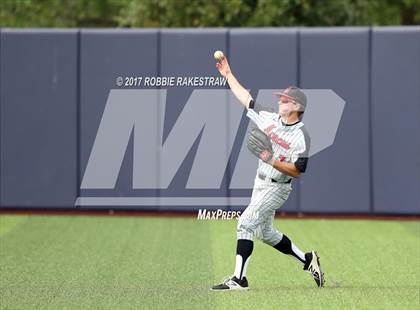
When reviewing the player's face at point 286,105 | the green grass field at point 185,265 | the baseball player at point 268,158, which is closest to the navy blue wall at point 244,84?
the green grass field at point 185,265

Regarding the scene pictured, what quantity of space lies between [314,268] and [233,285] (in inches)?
31.7

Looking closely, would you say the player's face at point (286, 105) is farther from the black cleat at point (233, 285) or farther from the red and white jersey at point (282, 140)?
the black cleat at point (233, 285)

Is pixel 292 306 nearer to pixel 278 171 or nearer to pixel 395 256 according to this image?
pixel 278 171

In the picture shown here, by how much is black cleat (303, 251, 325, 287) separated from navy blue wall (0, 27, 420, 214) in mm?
5747

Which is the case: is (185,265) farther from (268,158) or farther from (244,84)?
(244,84)

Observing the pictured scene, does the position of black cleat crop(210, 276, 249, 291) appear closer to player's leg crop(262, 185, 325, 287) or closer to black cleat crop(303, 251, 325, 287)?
player's leg crop(262, 185, 325, 287)

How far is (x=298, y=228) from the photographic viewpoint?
14.4 metres

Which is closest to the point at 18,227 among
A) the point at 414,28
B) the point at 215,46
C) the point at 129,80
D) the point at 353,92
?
the point at 129,80

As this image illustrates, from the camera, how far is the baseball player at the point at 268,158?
924 cm

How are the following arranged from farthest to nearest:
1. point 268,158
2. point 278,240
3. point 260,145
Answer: point 278,240 < point 260,145 < point 268,158

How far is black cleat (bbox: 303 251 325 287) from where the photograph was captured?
968 cm

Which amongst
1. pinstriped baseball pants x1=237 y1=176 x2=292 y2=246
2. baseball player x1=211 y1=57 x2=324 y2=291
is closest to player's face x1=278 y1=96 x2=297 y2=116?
baseball player x1=211 y1=57 x2=324 y2=291

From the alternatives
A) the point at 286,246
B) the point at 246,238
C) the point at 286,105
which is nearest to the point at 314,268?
the point at 286,246

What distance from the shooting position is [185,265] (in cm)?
1103
